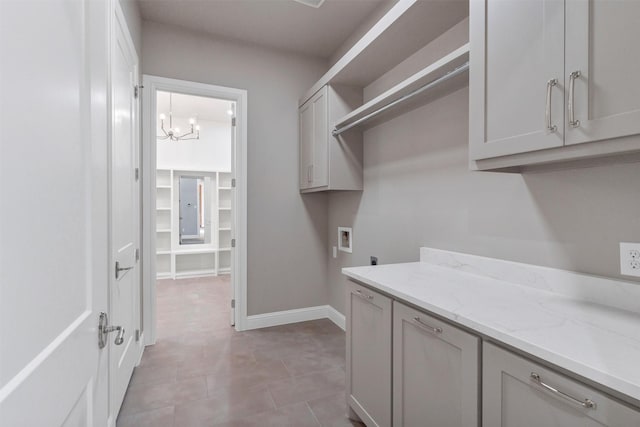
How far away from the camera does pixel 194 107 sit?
214 inches

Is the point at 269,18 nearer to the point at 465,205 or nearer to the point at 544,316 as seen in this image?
the point at 465,205

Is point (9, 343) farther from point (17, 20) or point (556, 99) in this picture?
point (556, 99)

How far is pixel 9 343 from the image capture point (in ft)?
1.63

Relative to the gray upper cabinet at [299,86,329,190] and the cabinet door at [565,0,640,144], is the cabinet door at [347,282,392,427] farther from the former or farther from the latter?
the gray upper cabinet at [299,86,329,190]

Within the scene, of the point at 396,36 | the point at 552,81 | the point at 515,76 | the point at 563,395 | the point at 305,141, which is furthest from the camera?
the point at 305,141

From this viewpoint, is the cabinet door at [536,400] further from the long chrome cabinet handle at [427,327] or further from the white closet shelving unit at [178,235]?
the white closet shelving unit at [178,235]

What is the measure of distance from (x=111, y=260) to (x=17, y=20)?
4.55 feet

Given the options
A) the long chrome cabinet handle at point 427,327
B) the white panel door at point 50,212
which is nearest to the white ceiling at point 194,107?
the white panel door at point 50,212

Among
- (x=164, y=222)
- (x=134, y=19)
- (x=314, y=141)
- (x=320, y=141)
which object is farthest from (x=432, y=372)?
(x=164, y=222)

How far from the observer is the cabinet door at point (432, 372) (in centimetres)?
109

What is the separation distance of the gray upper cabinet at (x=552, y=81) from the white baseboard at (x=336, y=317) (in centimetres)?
236

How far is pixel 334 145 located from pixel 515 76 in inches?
68.4

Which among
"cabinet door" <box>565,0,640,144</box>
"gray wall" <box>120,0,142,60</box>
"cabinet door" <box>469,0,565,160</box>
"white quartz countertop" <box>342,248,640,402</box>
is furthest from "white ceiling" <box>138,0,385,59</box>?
"white quartz countertop" <box>342,248,640,402</box>

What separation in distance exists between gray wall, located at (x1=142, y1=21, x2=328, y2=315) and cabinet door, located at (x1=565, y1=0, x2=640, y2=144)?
105 inches
